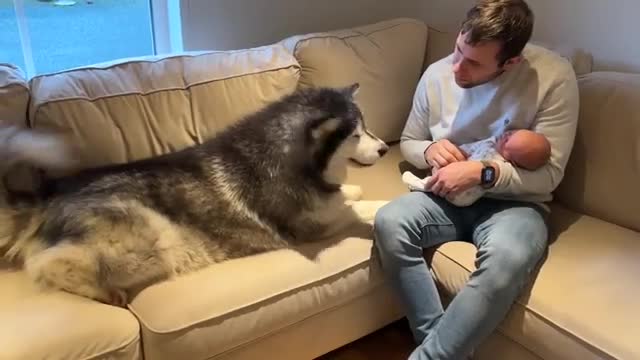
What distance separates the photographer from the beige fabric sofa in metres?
1.50

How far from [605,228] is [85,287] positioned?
1.58 metres

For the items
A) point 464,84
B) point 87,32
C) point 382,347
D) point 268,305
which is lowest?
point 382,347

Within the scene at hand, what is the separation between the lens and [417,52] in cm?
254

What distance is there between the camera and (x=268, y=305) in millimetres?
1650

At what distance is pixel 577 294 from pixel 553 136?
478mm

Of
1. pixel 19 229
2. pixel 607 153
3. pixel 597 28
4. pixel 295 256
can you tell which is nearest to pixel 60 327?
pixel 19 229

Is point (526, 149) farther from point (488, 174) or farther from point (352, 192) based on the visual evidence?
point (352, 192)

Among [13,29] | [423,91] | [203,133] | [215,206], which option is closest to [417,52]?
[423,91]

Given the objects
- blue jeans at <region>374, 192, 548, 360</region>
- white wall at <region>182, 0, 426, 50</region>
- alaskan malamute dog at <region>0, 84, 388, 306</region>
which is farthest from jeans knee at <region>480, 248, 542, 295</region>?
white wall at <region>182, 0, 426, 50</region>

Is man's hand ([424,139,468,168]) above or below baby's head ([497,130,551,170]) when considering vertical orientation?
below

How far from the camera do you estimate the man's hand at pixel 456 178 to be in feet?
5.86

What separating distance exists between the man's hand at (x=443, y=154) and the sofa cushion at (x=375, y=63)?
0.46m

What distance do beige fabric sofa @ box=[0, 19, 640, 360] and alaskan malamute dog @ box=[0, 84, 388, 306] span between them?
0.07 meters

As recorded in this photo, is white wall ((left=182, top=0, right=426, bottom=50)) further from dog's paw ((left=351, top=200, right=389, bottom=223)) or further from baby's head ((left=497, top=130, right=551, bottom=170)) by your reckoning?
baby's head ((left=497, top=130, right=551, bottom=170))
